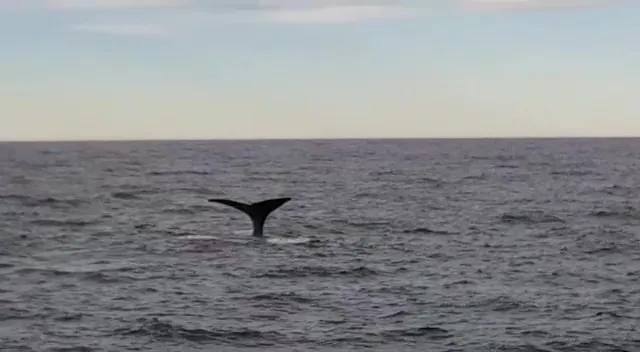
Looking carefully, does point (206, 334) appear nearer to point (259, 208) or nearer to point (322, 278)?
point (322, 278)

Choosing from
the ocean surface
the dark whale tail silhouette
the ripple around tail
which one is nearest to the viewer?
the ripple around tail

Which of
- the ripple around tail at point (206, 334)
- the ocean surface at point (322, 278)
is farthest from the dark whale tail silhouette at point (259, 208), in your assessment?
the ripple around tail at point (206, 334)

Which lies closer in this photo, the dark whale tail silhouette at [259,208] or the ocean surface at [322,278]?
the ocean surface at [322,278]

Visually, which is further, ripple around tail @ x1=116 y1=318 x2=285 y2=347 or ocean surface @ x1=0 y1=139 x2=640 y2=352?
ocean surface @ x1=0 y1=139 x2=640 y2=352

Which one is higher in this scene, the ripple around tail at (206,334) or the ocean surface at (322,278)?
the ocean surface at (322,278)

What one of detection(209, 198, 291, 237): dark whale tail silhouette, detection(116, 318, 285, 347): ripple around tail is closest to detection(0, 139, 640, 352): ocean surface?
detection(116, 318, 285, 347): ripple around tail

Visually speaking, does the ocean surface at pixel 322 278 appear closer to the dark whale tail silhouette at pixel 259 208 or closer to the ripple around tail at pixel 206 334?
the ripple around tail at pixel 206 334

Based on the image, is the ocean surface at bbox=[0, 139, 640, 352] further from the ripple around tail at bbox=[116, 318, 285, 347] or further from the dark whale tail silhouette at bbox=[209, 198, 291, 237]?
the dark whale tail silhouette at bbox=[209, 198, 291, 237]

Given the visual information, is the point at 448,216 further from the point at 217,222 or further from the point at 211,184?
the point at 211,184

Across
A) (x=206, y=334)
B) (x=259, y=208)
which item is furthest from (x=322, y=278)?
(x=259, y=208)

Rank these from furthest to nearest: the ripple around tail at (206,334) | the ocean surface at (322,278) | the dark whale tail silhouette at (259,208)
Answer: the dark whale tail silhouette at (259,208), the ocean surface at (322,278), the ripple around tail at (206,334)

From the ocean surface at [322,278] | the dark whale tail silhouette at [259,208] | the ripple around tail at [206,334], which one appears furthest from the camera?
the dark whale tail silhouette at [259,208]

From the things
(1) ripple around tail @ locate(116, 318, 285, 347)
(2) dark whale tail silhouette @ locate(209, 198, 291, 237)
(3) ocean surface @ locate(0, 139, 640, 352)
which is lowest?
(1) ripple around tail @ locate(116, 318, 285, 347)

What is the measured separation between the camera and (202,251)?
26312 mm
